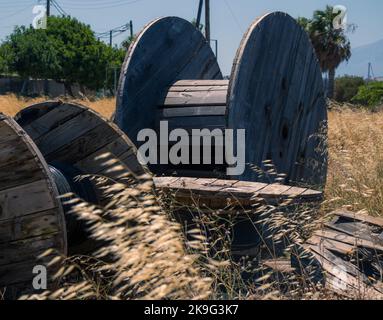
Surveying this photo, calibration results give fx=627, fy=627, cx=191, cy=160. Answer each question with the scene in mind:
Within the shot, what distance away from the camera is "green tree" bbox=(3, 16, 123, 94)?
125ft

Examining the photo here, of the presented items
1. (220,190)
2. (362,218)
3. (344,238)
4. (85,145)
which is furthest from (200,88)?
(344,238)

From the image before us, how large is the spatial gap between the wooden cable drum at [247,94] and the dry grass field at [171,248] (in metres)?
0.53

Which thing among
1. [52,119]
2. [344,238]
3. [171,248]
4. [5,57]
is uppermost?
[5,57]

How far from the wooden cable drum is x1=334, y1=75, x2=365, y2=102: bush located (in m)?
48.1

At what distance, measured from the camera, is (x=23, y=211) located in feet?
11.3

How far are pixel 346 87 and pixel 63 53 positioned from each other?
1055 inches

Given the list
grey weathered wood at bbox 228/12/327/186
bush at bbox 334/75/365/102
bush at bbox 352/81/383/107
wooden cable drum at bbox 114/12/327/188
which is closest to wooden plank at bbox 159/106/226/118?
wooden cable drum at bbox 114/12/327/188

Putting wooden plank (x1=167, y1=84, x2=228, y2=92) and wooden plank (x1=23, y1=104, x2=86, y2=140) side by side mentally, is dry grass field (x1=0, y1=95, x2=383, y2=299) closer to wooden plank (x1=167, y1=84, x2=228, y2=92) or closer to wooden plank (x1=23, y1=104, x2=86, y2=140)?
wooden plank (x1=23, y1=104, x2=86, y2=140)

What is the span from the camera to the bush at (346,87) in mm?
53688

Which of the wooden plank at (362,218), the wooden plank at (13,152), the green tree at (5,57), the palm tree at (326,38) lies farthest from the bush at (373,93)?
the wooden plank at (13,152)

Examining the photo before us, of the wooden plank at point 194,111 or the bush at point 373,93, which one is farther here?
the bush at point 373,93

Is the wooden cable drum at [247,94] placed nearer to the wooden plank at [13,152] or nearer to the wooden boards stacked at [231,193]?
the wooden boards stacked at [231,193]

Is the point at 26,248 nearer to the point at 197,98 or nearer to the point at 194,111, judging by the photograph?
the point at 194,111
